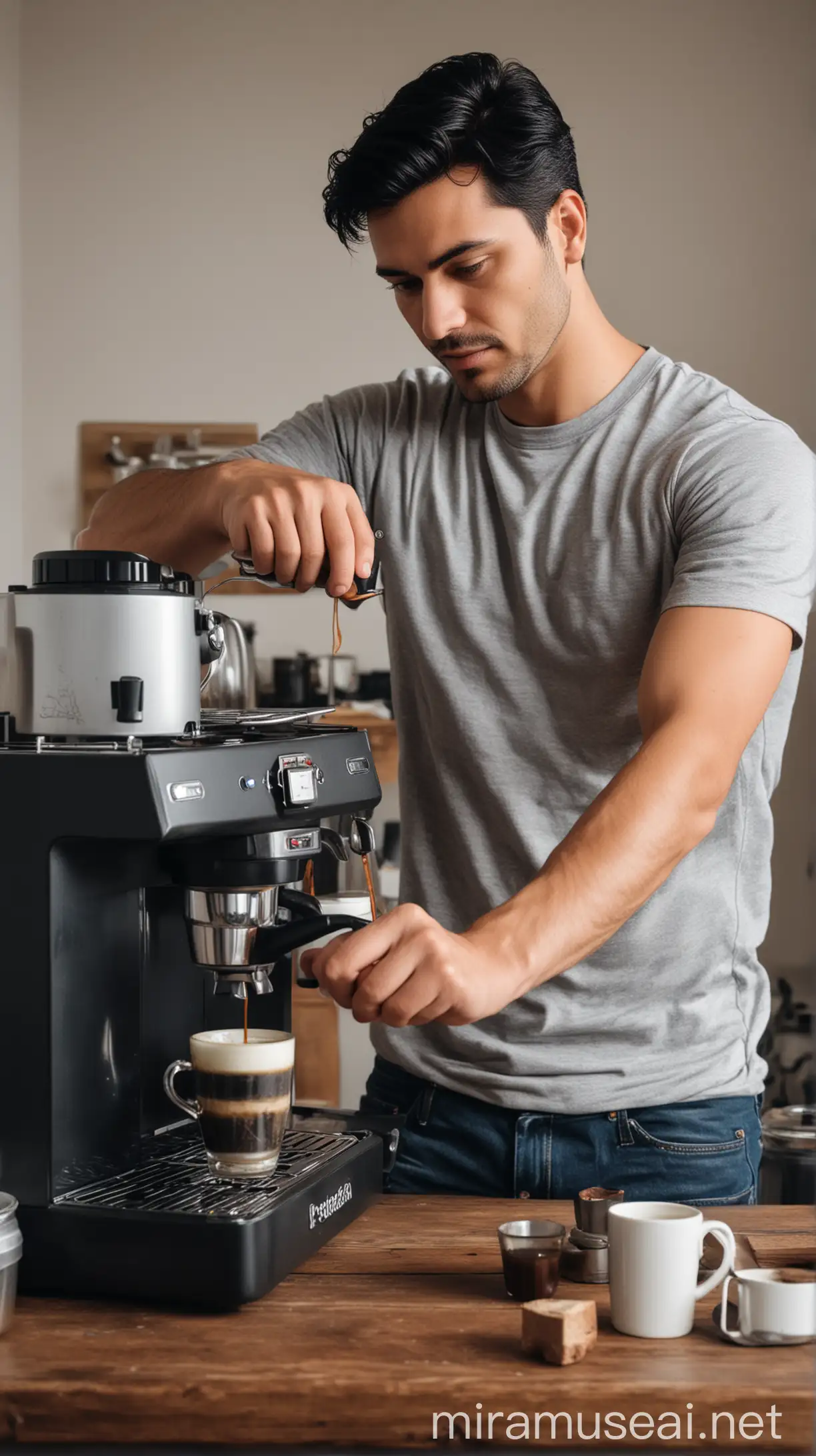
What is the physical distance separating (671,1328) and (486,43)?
3769 millimetres

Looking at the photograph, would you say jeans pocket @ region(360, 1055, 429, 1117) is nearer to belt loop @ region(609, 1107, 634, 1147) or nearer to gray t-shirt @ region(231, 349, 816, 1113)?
gray t-shirt @ region(231, 349, 816, 1113)

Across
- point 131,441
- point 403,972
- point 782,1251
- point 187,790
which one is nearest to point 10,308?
point 131,441

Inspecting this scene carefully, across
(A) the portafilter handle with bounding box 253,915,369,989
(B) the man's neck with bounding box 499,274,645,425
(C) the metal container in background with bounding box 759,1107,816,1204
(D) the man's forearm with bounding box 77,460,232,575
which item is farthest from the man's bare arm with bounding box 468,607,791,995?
(C) the metal container in background with bounding box 759,1107,816,1204

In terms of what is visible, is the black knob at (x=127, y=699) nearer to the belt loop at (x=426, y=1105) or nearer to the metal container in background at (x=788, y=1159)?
the belt loop at (x=426, y=1105)

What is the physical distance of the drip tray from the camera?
38.3 inches

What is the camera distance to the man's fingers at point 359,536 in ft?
3.94

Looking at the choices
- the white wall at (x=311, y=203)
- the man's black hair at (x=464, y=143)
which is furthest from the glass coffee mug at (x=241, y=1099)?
the white wall at (x=311, y=203)

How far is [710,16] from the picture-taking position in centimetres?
392

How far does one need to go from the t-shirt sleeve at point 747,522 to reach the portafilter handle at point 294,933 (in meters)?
0.39

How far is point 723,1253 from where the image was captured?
3.25ft

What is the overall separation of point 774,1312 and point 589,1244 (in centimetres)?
16

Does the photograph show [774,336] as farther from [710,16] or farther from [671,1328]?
[671,1328]

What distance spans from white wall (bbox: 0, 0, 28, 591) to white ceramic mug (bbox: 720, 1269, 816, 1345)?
3.41 meters

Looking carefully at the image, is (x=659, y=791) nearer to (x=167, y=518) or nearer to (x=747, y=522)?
(x=747, y=522)
